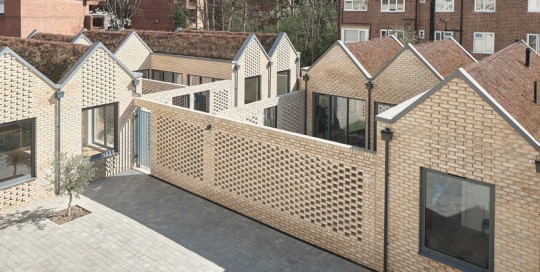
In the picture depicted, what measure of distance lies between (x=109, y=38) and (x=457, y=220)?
20.9m

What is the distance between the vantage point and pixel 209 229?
44.2ft

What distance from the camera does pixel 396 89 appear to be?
19.2 m

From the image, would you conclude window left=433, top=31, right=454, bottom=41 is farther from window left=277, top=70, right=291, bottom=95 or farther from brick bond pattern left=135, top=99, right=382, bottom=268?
brick bond pattern left=135, top=99, right=382, bottom=268

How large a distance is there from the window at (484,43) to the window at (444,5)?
283 centimetres

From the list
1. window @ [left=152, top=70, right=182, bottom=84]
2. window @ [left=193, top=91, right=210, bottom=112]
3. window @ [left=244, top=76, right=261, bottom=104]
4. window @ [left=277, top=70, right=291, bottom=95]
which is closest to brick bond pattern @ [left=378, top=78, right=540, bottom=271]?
window @ [left=193, top=91, right=210, bottom=112]

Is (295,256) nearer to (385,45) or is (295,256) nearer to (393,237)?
(393,237)

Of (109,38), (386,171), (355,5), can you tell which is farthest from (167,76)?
(355,5)

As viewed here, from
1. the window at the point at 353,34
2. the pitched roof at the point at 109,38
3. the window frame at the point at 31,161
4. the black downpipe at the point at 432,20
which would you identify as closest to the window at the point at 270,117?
the window frame at the point at 31,161

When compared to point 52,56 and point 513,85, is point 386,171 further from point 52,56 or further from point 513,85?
point 52,56

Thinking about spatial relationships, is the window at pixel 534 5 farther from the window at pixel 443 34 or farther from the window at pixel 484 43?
the window at pixel 443 34

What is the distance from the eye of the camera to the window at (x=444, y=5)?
40.5 meters

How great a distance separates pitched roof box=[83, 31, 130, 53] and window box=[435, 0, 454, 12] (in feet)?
83.2

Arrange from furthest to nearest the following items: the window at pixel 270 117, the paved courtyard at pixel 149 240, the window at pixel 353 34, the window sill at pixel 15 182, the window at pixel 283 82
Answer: the window at pixel 353 34 → the window at pixel 283 82 → the window at pixel 270 117 → the window sill at pixel 15 182 → the paved courtyard at pixel 149 240

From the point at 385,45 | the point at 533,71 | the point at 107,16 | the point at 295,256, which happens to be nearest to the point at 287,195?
the point at 295,256
